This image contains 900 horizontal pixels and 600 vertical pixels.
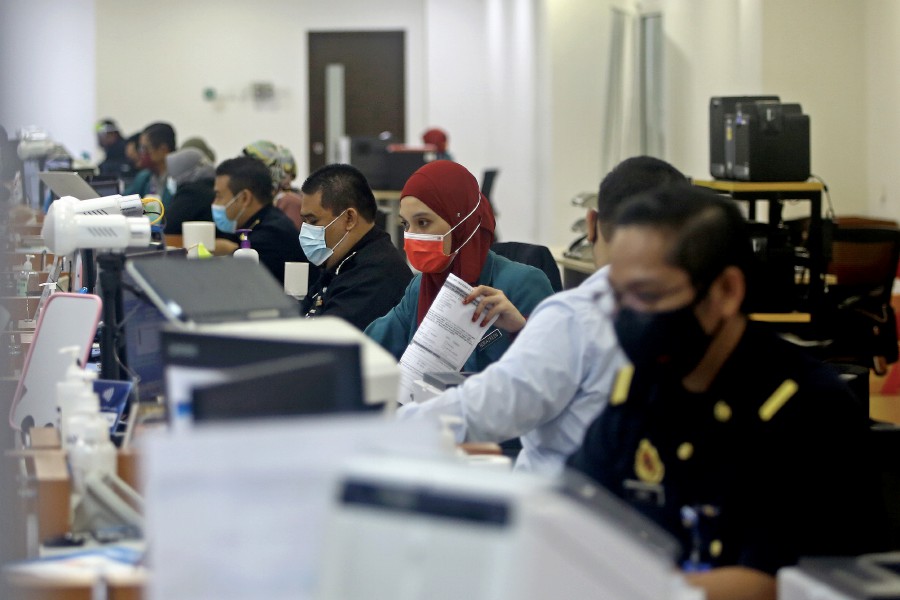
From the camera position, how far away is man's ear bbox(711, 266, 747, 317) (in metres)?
1.56

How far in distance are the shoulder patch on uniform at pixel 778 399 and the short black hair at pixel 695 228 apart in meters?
0.16

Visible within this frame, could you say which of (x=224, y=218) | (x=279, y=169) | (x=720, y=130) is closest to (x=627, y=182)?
(x=224, y=218)

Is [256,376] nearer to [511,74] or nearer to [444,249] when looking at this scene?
[444,249]

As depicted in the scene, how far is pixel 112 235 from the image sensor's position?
90.4 inches

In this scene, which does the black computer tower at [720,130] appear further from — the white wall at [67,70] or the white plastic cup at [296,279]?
the white wall at [67,70]

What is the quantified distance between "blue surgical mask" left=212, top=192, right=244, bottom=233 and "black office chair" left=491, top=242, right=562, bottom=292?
1.89m

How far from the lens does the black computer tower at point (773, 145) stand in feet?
16.7

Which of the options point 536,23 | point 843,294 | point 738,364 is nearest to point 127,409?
point 738,364

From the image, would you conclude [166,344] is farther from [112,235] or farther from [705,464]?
[112,235]

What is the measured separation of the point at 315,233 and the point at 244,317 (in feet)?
7.52

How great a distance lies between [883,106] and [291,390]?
634 centimetres

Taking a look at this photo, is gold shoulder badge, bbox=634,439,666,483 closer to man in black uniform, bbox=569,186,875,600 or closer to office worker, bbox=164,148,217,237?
man in black uniform, bbox=569,186,875,600

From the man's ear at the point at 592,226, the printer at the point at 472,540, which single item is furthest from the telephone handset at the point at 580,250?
the printer at the point at 472,540

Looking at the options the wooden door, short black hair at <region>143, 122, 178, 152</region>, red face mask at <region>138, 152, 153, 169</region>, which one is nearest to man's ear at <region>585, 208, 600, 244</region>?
short black hair at <region>143, 122, 178, 152</region>
